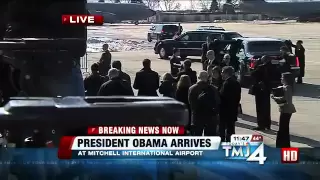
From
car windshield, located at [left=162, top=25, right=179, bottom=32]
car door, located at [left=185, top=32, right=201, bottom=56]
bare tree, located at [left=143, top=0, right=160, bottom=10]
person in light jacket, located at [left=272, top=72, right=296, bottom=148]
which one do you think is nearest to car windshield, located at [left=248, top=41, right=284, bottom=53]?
person in light jacket, located at [left=272, top=72, right=296, bottom=148]

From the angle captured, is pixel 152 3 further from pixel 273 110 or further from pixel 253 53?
pixel 273 110

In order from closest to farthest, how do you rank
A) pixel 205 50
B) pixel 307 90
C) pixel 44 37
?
pixel 44 37 → pixel 205 50 → pixel 307 90

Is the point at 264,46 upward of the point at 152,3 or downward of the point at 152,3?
downward

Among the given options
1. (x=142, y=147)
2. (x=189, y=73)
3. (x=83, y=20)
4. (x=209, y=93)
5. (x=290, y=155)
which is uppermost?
(x=83, y=20)

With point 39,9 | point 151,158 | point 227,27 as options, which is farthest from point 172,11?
point 151,158

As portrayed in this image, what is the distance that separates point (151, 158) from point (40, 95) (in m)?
0.70

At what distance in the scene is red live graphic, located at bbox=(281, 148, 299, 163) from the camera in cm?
341

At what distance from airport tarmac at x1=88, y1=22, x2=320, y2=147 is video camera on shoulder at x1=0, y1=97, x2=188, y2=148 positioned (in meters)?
0.67

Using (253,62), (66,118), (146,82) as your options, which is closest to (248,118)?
(253,62)

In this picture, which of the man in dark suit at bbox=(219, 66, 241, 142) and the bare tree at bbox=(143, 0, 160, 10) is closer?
the bare tree at bbox=(143, 0, 160, 10)

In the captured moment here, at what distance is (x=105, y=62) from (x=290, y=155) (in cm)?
134

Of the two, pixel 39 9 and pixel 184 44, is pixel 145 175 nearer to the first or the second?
pixel 39 9

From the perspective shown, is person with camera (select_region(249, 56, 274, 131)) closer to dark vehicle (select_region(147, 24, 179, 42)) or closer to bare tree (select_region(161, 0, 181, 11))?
dark vehicle (select_region(147, 24, 179, 42))

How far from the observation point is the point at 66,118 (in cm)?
304
